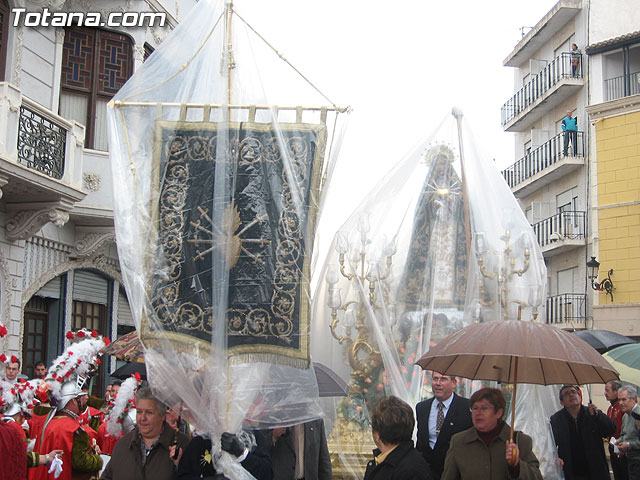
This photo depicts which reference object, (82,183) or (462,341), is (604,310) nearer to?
(82,183)

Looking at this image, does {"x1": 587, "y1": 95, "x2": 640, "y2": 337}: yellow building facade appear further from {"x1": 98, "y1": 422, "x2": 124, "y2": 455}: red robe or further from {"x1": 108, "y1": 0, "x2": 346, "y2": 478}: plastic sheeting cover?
{"x1": 108, "y1": 0, "x2": 346, "y2": 478}: plastic sheeting cover

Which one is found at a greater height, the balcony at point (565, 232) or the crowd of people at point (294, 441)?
the balcony at point (565, 232)

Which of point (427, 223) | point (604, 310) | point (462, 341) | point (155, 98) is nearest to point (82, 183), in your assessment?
point (427, 223)

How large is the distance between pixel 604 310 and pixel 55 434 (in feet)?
75.4

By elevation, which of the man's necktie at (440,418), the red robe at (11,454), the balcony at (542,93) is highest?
the balcony at (542,93)

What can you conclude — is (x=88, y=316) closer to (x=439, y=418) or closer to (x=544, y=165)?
(x=439, y=418)

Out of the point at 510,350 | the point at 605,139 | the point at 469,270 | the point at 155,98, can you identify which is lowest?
the point at 510,350

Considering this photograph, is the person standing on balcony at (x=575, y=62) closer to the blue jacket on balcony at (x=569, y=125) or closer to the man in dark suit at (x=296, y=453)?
the blue jacket on balcony at (x=569, y=125)

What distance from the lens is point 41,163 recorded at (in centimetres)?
1220

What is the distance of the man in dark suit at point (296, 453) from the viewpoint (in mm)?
6383

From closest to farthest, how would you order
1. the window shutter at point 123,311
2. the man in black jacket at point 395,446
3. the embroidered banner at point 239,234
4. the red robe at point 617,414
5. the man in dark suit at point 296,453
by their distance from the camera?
the man in black jacket at point 395,446 < the embroidered banner at point 239,234 < the man in dark suit at point 296,453 < the red robe at point 617,414 < the window shutter at point 123,311

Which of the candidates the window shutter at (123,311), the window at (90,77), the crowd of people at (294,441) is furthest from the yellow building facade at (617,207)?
the crowd of people at (294,441)

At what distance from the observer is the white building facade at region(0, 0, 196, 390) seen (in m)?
12.2

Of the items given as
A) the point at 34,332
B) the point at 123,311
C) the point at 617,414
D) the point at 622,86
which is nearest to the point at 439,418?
the point at 617,414
